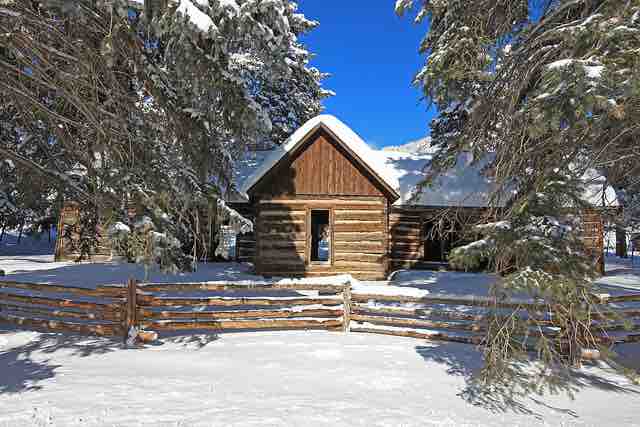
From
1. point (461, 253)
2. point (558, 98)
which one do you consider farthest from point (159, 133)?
point (558, 98)

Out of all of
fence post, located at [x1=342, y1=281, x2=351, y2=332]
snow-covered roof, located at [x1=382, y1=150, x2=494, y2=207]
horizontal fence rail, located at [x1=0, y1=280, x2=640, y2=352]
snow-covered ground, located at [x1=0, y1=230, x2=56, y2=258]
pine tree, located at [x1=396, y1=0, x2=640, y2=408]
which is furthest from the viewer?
snow-covered ground, located at [x1=0, y1=230, x2=56, y2=258]

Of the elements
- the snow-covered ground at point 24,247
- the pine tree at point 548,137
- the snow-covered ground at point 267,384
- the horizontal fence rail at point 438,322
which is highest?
the pine tree at point 548,137

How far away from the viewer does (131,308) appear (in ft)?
25.7

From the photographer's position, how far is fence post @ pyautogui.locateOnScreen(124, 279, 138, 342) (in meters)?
7.76

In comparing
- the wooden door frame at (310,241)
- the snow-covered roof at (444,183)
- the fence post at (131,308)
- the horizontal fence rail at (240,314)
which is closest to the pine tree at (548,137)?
the horizontal fence rail at (240,314)

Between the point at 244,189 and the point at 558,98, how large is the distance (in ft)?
39.4

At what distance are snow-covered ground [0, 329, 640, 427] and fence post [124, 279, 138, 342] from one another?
1.42ft

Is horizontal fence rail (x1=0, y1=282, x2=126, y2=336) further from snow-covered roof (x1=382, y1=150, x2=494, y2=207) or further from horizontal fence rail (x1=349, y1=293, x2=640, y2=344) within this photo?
snow-covered roof (x1=382, y1=150, x2=494, y2=207)

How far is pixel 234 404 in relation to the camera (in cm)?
486

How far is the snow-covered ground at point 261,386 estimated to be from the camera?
4.56 meters

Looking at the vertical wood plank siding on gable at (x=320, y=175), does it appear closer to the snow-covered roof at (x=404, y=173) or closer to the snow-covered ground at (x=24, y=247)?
the snow-covered roof at (x=404, y=173)

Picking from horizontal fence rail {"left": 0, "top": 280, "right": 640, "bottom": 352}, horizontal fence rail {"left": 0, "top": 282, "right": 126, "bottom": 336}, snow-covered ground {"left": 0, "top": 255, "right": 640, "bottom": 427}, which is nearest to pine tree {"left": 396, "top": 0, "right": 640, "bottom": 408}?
snow-covered ground {"left": 0, "top": 255, "right": 640, "bottom": 427}

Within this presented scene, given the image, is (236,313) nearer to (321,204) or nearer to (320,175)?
(321,204)

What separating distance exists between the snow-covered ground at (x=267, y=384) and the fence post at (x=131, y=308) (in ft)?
1.30
